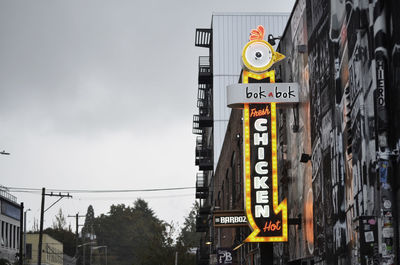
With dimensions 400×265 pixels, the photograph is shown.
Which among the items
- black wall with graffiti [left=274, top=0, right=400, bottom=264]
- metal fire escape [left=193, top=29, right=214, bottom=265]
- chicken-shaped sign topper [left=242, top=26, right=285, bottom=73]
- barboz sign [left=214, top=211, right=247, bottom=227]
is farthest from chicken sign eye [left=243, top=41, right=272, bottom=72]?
metal fire escape [left=193, top=29, right=214, bottom=265]

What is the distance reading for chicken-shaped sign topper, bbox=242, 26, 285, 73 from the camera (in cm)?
2227

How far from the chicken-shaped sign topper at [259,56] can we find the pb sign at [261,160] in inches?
29.1

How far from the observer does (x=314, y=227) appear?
1839 cm

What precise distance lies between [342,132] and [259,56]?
794 cm

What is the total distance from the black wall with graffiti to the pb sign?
24.5 inches

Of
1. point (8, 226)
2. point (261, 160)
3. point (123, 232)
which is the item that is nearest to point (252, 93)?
point (261, 160)

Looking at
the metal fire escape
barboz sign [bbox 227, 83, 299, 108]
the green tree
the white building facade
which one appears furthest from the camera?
the green tree

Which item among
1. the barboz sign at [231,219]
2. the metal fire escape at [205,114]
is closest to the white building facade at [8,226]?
the metal fire escape at [205,114]

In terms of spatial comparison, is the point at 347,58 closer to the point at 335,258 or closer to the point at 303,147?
the point at 335,258

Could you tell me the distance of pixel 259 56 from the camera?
22484mm

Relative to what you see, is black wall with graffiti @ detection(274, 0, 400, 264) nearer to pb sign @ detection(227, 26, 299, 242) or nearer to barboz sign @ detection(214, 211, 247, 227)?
pb sign @ detection(227, 26, 299, 242)

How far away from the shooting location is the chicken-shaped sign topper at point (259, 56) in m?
22.3

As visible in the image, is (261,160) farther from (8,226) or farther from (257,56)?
(8,226)

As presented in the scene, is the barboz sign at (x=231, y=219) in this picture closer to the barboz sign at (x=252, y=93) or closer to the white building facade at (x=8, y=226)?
the barboz sign at (x=252, y=93)
